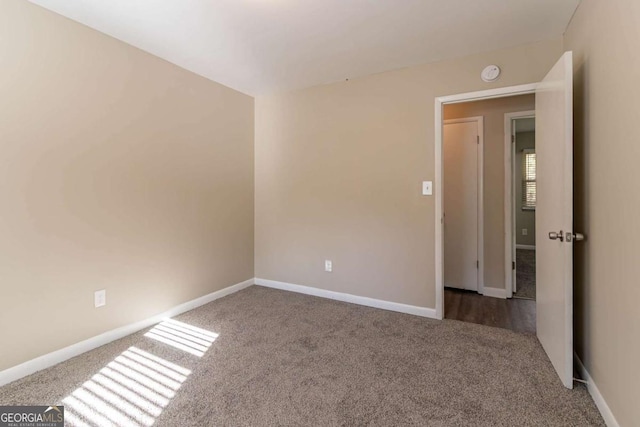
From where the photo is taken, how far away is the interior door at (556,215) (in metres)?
1.70

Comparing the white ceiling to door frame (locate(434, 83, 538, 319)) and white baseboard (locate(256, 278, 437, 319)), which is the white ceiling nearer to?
door frame (locate(434, 83, 538, 319))

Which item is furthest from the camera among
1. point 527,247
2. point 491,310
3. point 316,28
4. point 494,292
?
point 527,247

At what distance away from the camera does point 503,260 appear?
11.1ft

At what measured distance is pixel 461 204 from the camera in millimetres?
3652

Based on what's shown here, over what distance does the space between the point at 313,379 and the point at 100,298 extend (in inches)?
66.4

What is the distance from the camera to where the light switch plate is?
9.08 feet

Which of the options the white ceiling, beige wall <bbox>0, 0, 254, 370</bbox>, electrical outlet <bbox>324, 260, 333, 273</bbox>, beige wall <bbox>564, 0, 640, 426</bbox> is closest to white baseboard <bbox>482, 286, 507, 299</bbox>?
beige wall <bbox>564, 0, 640, 426</bbox>

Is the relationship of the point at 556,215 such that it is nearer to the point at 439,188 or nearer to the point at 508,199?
the point at 439,188

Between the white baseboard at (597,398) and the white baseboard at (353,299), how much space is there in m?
1.07

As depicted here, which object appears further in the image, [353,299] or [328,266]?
[328,266]

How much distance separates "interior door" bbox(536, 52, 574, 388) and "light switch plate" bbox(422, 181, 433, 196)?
79 centimetres

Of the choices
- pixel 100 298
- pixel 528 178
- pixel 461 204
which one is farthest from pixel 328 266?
pixel 528 178

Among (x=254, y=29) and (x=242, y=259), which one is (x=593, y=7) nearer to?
(x=254, y=29)

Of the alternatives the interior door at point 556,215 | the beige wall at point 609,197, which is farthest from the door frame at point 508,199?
the beige wall at point 609,197
